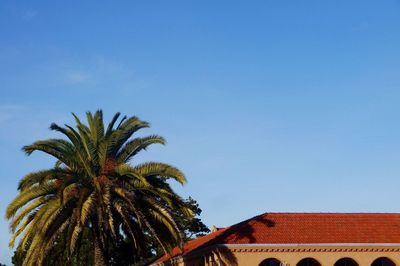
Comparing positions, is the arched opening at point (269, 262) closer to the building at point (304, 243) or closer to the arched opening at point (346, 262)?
the building at point (304, 243)

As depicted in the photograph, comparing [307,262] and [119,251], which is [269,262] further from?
[119,251]

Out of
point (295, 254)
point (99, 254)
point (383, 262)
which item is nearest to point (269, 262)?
point (295, 254)

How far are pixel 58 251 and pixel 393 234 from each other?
797 inches

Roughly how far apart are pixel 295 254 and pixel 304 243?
0.83 metres

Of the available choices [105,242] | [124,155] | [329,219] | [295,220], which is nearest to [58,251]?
[105,242]

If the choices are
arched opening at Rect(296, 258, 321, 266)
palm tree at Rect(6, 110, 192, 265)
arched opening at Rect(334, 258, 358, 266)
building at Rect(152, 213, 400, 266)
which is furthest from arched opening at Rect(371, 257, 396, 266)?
palm tree at Rect(6, 110, 192, 265)

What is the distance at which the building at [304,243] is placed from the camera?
1336 inches

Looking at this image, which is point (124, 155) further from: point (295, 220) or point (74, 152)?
point (295, 220)

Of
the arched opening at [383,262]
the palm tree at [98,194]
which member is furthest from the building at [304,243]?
the palm tree at [98,194]

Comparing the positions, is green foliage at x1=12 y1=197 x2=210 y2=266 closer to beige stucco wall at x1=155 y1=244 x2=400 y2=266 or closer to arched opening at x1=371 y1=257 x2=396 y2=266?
beige stucco wall at x1=155 y1=244 x2=400 y2=266

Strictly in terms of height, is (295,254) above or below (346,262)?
above

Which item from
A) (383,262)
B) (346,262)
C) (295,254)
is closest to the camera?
(295,254)

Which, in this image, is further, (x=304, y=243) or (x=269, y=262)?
(x=269, y=262)

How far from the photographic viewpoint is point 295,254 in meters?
34.6
